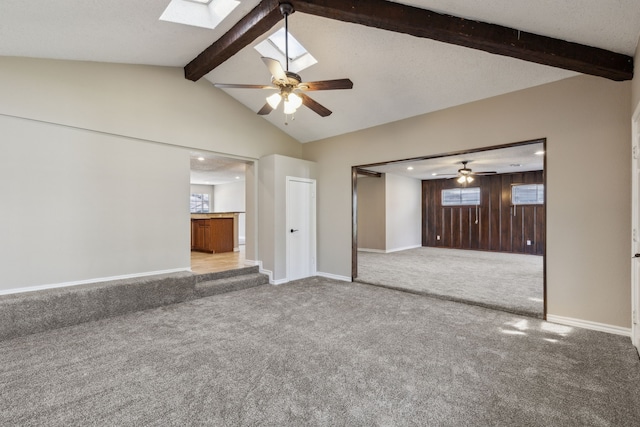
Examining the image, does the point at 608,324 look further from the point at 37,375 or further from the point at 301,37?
the point at 37,375

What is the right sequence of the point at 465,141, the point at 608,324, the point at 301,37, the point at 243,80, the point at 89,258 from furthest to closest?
1. the point at 243,80
2. the point at 465,141
3. the point at 89,258
4. the point at 301,37
5. the point at 608,324

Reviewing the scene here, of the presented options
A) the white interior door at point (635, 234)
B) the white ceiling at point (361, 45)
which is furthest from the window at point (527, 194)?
the white interior door at point (635, 234)

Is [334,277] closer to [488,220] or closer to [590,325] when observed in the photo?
[590,325]

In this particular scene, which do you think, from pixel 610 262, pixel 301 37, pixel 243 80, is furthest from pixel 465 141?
pixel 243 80

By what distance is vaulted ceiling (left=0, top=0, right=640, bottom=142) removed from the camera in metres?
2.44

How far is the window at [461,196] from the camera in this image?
10.0m

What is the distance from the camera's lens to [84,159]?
147 inches

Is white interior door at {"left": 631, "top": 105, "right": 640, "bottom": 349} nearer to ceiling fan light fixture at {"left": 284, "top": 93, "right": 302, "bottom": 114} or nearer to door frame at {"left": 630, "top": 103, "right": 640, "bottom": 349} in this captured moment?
door frame at {"left": 630, "top": 103, "right": 640, "bottom": 349}

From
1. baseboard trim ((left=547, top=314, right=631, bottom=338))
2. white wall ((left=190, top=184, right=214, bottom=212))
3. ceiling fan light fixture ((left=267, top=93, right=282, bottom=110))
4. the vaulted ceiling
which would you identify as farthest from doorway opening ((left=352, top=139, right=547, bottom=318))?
white wall ((left=190, top=184, right=214, bottom=212))

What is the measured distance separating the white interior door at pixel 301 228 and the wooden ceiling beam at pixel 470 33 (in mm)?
3092

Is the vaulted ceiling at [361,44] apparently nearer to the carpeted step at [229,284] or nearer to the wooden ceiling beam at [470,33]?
the wooden ceiling beam at [470,33]

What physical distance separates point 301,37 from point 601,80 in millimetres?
3286

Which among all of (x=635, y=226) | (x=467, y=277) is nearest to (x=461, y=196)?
(x=467, y=277)

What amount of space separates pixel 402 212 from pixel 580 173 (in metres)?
6.75
